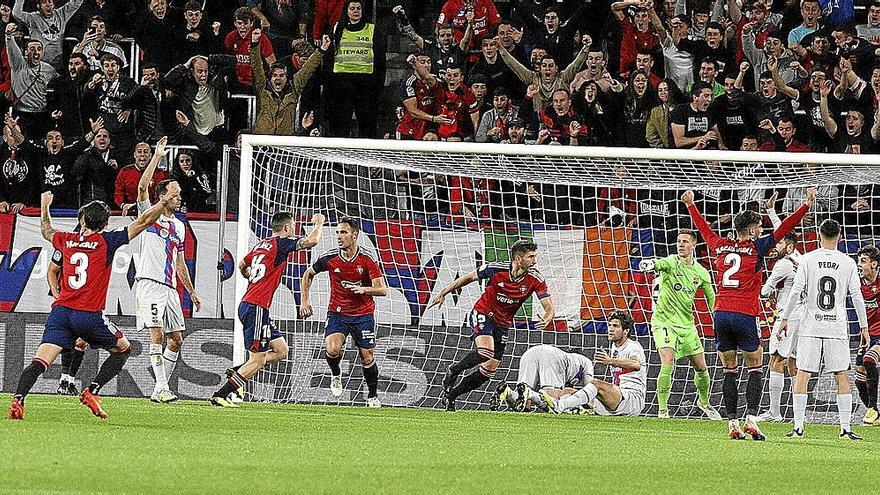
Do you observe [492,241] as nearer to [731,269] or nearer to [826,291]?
[731,269]

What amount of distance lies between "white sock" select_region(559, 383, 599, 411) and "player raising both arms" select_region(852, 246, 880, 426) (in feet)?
9.84

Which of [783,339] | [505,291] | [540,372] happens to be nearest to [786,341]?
[783,339]

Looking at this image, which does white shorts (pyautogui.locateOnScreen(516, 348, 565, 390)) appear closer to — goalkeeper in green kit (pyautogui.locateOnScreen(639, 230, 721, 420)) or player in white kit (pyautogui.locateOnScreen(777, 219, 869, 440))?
goalkeeper in green kit (pyautogui.locateOnScreen(639, 230, 721, 420))

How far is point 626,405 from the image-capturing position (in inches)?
602

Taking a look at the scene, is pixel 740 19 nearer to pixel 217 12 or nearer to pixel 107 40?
pixel 217 12

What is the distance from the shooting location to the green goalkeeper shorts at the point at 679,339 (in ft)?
48.6

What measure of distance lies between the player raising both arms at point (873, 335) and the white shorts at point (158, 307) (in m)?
7.49

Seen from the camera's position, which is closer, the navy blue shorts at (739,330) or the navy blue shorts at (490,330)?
the navy blue shorts at (739,330)

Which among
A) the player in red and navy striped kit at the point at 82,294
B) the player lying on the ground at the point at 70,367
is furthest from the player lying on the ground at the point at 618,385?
the player in red and navy striped kit at the point at 82,294

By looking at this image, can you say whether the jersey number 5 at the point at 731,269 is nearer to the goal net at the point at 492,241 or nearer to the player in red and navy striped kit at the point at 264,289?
the goal net at the point at 492,241

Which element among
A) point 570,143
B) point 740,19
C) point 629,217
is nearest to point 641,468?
point 629,217

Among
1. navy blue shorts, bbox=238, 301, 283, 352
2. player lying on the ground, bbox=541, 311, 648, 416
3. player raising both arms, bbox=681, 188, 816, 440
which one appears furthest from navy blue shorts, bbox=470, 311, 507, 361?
player raising both arms, bbox=681, 188, 816, 440

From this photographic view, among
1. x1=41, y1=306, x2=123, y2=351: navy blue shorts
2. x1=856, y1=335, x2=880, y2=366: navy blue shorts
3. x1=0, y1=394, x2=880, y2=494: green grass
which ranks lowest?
x1=0, y1=394, x2=880, y2=494: green grass

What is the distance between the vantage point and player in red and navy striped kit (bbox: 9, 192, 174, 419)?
1082 centimetres
